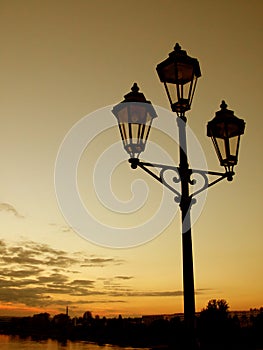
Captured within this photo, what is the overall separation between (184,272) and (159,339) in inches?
2965

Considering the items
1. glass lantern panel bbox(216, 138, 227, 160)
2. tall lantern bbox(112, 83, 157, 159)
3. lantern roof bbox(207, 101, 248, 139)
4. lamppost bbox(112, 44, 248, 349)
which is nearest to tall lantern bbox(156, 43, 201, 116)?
lamppost bbox(112, 44, 248, 349)

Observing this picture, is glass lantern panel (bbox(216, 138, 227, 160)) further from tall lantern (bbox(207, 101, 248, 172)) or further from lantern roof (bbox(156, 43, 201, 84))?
lantern roof (bbox(156, 43, 201, 84))

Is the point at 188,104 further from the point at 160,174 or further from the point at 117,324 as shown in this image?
the point at 117,324

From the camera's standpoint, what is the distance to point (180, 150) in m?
5.16

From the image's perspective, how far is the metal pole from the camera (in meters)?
4.38

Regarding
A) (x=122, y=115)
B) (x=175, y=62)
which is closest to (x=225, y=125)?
(x=175, y=62)

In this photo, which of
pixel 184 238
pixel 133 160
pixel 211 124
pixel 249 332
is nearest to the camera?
pixel 184 238

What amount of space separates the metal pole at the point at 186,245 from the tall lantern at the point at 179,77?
0.61ft

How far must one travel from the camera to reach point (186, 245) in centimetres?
473

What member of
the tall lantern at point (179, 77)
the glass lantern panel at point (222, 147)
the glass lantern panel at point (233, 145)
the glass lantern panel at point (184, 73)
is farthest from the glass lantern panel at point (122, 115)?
the glass lantern panel at point (233, 145)

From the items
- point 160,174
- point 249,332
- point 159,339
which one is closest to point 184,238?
point 160,174

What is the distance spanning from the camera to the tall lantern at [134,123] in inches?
203

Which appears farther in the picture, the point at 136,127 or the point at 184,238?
the point at 136,127

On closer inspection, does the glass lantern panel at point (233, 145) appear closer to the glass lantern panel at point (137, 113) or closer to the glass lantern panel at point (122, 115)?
the glass lantern panel at point (137, 113)
